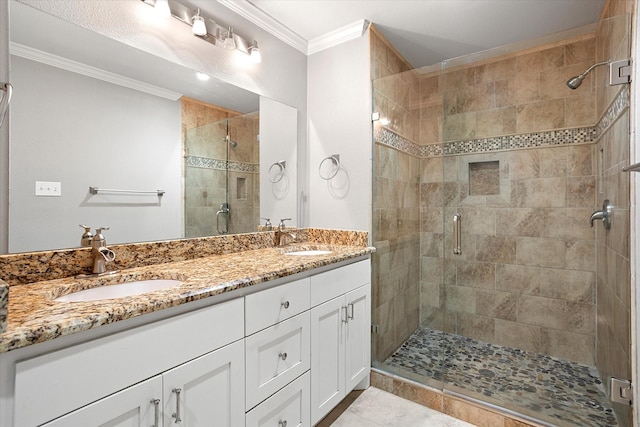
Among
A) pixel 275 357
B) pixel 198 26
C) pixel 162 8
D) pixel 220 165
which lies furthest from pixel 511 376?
pixel 162 8

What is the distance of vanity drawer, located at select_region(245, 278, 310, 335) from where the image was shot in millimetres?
1237

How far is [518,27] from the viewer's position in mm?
2201

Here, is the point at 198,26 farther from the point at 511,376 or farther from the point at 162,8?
the point at 511,376

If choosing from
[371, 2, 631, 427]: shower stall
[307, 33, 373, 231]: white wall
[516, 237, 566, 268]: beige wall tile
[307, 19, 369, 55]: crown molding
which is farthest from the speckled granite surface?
[307, 19, 369, 55]: crown molding

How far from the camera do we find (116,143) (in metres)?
1.42

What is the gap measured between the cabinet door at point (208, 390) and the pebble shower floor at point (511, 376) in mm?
1419

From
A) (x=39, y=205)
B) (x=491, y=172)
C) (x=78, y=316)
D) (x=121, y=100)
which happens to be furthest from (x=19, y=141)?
(x=491, y=172)

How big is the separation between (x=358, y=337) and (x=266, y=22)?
2.19 metres

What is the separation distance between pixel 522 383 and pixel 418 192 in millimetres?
1603

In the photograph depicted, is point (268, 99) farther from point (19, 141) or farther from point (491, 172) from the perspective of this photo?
point (491, 172)

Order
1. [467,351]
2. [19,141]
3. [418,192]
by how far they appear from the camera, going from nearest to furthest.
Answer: [19,141] → [467,351] → [418,192]

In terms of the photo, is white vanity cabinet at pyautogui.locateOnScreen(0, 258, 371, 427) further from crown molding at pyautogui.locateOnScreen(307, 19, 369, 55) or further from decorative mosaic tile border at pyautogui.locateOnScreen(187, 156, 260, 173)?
crown molding at pyautogui.locateOnScreen(307, 19, 369, 55)

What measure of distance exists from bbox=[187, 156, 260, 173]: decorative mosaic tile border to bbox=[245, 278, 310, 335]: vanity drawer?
880 mm

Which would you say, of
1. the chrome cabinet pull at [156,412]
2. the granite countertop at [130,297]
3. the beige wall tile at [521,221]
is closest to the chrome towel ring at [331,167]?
the granite countertop at [130,297]
